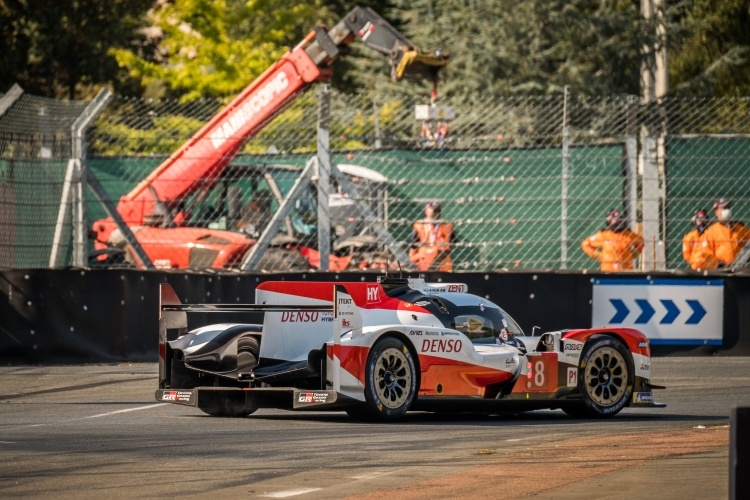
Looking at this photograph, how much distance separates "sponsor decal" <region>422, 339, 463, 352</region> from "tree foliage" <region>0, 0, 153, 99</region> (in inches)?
935

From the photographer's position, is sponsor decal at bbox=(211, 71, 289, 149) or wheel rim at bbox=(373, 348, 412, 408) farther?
sponsor decal at bbox=(211, 71, 289, 149)

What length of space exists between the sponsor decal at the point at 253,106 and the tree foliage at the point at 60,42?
13612mm

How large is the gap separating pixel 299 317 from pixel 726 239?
7678 millimetres

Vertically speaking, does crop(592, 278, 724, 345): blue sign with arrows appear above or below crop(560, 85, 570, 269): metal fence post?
below

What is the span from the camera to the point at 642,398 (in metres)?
11.6

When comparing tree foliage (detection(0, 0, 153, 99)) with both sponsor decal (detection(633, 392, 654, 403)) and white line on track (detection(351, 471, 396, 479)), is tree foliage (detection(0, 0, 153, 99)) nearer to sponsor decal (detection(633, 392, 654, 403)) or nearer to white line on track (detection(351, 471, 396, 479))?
sponsor decal (detection(633, 392, 654, 403))

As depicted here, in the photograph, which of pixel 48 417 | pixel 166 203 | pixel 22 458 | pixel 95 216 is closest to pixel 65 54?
pixel 95 216

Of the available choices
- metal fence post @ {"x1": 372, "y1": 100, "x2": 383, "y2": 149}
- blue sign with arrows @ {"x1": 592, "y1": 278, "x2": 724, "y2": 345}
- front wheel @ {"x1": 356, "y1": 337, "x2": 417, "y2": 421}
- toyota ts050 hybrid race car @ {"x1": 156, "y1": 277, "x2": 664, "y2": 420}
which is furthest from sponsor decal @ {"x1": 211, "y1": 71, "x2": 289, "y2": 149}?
front wheel @ {"x1": 356, "y1": 337, "x2": 417, "y2": 421}

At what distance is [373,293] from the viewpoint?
11.0 m

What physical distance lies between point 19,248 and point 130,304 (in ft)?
4.39

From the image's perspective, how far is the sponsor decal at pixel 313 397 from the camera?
1009 cm

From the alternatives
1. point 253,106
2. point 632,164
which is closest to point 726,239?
point 632,164

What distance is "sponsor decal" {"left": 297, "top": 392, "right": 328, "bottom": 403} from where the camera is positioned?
33.1 ft

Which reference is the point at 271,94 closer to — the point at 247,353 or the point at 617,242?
the point at 617,242
